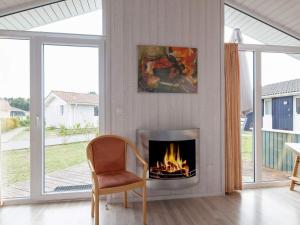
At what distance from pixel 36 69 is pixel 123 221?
2.19 meters

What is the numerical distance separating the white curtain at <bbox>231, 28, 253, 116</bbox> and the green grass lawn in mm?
2491

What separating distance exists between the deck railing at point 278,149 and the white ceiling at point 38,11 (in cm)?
333

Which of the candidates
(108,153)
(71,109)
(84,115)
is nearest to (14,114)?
(71,109)

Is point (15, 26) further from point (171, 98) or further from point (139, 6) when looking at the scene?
point (171, 98)

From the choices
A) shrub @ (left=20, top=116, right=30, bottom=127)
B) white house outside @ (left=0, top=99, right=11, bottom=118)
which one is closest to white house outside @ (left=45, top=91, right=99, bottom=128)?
shrub @ (left=20, top=116, right=30, bottom=127)

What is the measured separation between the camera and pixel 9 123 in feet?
9.75

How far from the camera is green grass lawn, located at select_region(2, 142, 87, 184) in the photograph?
298 cm

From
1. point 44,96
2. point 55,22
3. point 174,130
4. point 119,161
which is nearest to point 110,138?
point 119,161

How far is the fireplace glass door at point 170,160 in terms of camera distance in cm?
284

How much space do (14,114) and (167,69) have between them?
6.95 feet

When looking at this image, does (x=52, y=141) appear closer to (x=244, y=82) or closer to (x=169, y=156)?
(x=169, y=156)

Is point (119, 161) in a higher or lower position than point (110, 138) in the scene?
lower

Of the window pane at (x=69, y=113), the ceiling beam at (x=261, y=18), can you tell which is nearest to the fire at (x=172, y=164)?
the window pane at (x=69, y=113)

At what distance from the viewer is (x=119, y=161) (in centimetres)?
276
